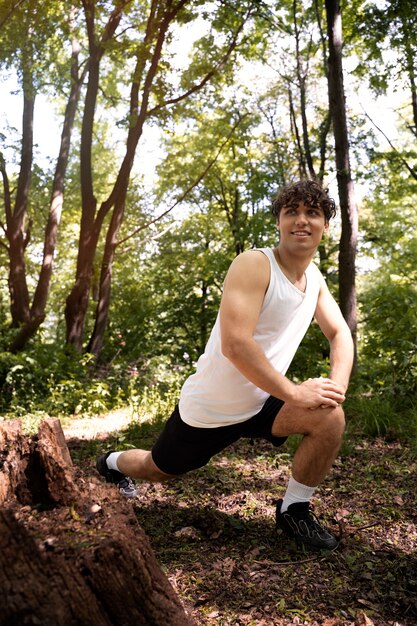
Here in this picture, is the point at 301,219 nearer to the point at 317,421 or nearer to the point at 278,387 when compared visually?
the point at 278,387

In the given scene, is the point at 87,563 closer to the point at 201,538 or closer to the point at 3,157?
the point at 201,538

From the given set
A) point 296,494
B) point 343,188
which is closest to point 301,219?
point 296,494

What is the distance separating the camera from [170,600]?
1699 millimetres

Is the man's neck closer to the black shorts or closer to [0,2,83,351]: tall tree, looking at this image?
the black shorts

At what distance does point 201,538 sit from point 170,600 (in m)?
1.18

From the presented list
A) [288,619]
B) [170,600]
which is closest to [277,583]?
[288,619]

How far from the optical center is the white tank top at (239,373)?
274 cm

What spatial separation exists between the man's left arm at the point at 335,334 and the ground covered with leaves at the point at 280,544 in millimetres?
849

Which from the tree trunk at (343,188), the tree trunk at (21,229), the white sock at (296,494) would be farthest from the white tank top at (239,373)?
the tree trunk at (21,229)

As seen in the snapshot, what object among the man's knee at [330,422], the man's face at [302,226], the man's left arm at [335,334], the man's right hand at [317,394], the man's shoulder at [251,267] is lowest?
the man's knee at [330,422]

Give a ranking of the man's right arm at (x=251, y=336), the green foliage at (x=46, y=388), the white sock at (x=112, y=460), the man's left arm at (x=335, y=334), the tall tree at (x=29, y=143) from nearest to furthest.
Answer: the man's right arm at (x=251, y=336)
the man's left arm at (x=335, y=334)
the white sock at (x=112, y=460)
the green foliage at (x=46, y=388)
the tall tree at (x=29, y=143)

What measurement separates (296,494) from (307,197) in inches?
61.6

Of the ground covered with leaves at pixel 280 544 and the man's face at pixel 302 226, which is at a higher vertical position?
the man's face at pixel 302 226

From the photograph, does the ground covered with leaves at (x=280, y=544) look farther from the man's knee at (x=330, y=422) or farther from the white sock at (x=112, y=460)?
the man's knee at (x=330, y=422)
